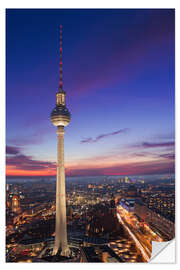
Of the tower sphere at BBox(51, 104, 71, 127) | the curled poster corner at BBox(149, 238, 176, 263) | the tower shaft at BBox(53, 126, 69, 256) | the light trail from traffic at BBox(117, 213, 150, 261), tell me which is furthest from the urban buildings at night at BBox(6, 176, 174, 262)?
the tower sphere at BBox(51, 104, 71, 127)

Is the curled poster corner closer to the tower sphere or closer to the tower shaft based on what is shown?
the tower shaft

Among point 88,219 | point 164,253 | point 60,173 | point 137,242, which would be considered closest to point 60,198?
point 60,173

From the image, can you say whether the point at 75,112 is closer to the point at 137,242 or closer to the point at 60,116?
the point at 60,116

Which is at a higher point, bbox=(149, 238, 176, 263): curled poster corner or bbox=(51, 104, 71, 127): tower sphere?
bbox=(51, 104, 71, 127): tower sphere

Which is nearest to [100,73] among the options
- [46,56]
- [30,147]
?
[46,56]

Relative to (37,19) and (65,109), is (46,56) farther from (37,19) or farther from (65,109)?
(65,109)

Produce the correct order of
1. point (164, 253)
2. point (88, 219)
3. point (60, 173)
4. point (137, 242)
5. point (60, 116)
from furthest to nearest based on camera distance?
point (88, 219) → point (60, 116) → point (60, 173) → point (137, 242) → point (164, 253)
